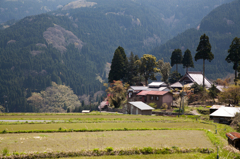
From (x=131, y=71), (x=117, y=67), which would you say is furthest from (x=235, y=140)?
(x=131, y=71)

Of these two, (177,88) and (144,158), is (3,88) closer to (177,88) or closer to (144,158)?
(177,88)

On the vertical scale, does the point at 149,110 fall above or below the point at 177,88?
below

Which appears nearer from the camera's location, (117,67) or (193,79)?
(117,67)

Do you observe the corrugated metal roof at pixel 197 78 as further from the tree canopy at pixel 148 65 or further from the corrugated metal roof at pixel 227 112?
the corrugated metal roof at pixel 227 112

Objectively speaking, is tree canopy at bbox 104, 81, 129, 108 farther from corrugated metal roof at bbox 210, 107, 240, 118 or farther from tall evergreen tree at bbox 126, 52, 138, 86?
corrugated metal roof at bbox 210, 107, 240, 118

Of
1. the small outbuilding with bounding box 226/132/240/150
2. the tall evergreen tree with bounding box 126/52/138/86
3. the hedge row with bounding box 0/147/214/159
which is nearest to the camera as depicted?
the hedge row with bounding box 0/147/214/159

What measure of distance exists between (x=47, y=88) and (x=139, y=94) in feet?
401

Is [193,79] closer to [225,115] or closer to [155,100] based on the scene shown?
[155,100]

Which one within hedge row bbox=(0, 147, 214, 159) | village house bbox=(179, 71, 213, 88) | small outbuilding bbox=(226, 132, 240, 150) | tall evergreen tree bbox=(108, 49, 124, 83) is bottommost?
hedge row bbox=(0, 147, 214, 159)

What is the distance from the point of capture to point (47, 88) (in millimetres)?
178125

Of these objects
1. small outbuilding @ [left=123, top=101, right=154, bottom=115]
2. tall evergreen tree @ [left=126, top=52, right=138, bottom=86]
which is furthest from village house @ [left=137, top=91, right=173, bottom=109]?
tall evergreen tree @ [left=126, top=52, right=138, bottom=86]

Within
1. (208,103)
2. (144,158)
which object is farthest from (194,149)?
(208,103)

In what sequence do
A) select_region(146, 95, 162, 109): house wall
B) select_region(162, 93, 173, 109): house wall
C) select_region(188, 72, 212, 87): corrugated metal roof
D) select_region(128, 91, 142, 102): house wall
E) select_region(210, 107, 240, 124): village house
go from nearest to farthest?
1. select_region(210, 107, 240, 124): village house
2. select_region(162, 93, 173, 109): house wall
3. select_region(146, 95, 162, 109): house wall
4. select_region(128, 91, 142, 102): house wall
5. select_region(188, 72, 212, 87): corrugated metal roof

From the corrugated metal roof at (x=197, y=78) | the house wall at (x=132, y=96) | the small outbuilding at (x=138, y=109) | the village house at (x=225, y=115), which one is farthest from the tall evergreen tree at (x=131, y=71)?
the village house at (x=225, y=115)
